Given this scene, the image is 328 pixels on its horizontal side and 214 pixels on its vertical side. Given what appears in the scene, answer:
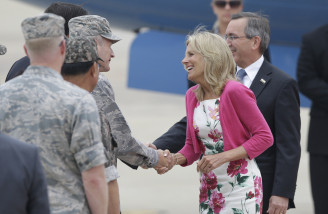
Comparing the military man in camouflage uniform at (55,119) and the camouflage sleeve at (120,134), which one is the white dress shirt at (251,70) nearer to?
the camouflage sleeve at (120,134)

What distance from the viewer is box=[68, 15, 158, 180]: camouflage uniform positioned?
2949 millimetres

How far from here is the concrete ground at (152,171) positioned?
20.2 feet

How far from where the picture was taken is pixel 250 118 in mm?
3170

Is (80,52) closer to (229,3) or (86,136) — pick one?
(86,136)

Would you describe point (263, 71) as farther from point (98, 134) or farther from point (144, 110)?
point (144, 110)

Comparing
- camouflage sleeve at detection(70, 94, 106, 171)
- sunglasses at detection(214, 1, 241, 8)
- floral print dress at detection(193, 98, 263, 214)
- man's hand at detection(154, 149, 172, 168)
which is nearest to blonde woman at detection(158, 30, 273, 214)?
floral print dress at detection(193, 98, 263, 214)

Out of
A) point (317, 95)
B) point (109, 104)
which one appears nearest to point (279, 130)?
point (317, 95)

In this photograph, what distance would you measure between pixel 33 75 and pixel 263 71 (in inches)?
59.2

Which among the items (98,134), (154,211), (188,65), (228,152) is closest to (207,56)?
(188,65)

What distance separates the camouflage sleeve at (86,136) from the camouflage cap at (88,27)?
0.72 metres

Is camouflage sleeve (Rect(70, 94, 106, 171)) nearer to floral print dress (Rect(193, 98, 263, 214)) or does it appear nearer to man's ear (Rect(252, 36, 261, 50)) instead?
floral print dress (Rect(193, 98, 263, 214))

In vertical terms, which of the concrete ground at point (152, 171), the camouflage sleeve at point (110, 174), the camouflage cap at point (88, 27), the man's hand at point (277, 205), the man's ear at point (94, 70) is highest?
the camouflage cap at point (88, 27)

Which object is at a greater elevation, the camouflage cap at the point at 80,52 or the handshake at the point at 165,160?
the camouflage cap at the point at 80,52

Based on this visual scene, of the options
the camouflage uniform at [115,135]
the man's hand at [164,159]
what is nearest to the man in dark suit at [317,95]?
the man's hand at [164,159]
